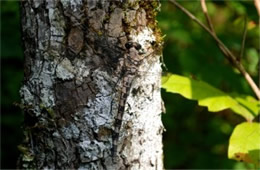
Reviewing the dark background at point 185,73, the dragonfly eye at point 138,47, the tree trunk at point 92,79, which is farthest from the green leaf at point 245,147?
the dark background at point 185,73

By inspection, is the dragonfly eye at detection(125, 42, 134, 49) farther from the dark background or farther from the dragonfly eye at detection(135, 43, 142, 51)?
the dark background

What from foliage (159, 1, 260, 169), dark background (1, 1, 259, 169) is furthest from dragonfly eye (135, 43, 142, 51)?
dark background (1, 1, 259, 169)

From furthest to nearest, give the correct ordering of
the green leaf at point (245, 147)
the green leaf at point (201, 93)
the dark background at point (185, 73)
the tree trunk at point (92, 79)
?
the dark background at point (185, 73) → the green leaf at point (201, 93) → the green leaf at point (245, 147) → the tree trunk at point (92, 79)

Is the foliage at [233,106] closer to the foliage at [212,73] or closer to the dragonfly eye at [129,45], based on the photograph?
the foliage at [212,73]

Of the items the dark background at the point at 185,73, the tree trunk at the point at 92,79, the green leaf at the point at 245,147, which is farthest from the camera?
the dark background at the point at 185,73

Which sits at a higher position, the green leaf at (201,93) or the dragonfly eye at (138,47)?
the dragonfly eye at (138,47)
